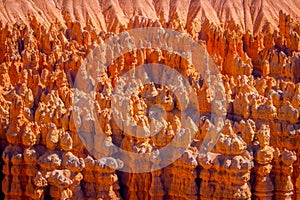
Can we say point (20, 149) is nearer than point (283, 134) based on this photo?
Yes

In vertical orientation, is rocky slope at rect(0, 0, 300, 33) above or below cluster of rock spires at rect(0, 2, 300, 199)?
→ above

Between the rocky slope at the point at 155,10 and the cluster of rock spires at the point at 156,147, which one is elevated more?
the rocky slope at the point at 155,10

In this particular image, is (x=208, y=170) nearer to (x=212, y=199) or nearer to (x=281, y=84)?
(x=212, y=199)

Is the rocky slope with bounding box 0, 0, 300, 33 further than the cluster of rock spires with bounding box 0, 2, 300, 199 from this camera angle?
Yes

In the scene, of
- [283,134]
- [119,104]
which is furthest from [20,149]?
[283,134]

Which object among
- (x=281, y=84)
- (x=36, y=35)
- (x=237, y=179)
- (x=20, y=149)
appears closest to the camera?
(x=237, y=179)

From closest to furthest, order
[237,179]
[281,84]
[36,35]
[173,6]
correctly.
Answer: [237,179], [281,84], [36,35], [173,6]

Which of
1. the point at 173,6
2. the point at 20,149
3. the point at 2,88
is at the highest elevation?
the point at 173,6

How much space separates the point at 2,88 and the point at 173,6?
1678 inches

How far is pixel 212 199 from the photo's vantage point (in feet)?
56.3

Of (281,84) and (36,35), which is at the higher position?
(36,35)

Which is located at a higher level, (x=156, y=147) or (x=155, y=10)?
(x=155, y=10)

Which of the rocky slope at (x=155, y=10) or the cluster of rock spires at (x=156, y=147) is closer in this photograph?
the cluster of rock spires at (x=156, y=147)

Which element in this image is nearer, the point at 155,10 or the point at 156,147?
the point at 156,147
